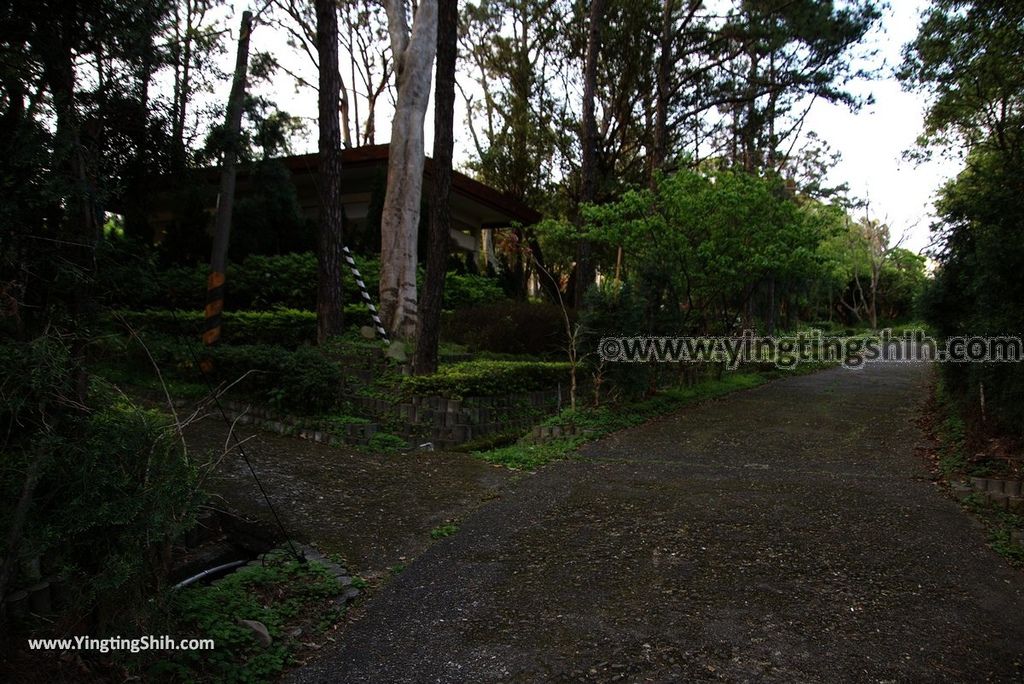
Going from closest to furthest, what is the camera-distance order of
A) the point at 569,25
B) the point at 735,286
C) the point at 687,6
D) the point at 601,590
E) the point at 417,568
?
the point at 601,590, the point at 417,568, the point at 735,286, the point at 687,6, the point at 569,25

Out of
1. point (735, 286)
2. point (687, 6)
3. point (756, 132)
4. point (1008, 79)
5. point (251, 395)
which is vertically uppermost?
point (687, 6)

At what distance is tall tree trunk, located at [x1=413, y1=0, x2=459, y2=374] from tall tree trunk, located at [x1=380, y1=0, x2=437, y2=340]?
2.39 meters

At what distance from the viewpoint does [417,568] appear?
190 inches

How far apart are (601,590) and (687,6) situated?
18.7 metres

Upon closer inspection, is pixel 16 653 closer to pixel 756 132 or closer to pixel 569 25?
pixel 569 25

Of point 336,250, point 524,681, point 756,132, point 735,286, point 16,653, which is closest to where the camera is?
point 16,653

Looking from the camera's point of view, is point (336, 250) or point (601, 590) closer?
A: point (601, 590)

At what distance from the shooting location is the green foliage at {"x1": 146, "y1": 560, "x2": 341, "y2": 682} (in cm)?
324

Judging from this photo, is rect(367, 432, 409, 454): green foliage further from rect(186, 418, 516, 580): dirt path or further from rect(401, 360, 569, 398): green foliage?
rect(401, 360, 569, 398): green foliage

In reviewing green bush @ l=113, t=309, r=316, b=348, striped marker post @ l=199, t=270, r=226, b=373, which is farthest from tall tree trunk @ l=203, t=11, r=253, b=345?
green bush @ l=113, t=309, r=316, b=348

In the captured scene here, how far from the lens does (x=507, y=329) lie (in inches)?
519

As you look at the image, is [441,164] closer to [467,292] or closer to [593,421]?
[593,421]

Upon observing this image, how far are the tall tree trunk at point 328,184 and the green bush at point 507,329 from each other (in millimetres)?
2826

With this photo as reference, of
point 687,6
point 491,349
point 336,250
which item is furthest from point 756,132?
point 336,250
